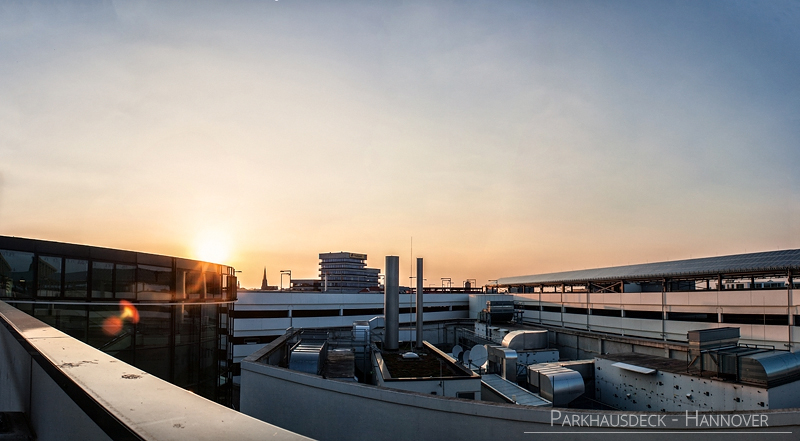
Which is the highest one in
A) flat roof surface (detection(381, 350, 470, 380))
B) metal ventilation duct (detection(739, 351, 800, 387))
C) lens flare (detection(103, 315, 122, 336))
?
lens flare (detection(103, 315, 122, 336))

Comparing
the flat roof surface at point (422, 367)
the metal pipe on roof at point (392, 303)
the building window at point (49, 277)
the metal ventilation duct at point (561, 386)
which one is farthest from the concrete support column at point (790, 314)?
the building window at point (49, 277)

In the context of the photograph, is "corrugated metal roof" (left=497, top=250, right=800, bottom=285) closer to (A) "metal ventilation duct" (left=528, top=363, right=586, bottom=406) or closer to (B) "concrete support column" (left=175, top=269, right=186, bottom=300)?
(A) "metal ventilation duct" (left=528, top=363, right=586, bottom=406)

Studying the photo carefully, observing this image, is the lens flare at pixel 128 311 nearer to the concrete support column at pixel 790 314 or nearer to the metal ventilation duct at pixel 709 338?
the metal ventilation duct at pixel 709 338

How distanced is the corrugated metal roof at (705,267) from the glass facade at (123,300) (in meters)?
33.2

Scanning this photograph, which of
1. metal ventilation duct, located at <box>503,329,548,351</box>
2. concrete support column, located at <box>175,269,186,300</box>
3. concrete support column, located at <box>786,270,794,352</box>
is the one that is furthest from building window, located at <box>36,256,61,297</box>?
concrete support column, located at <box>786,270,794,352</box>

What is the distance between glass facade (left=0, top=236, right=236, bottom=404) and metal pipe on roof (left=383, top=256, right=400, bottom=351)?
1025cm

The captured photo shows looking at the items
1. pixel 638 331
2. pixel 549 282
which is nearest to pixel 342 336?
pixel 638 331

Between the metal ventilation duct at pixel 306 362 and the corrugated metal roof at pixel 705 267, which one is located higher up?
the corrugated metal roof at pixel 705 267

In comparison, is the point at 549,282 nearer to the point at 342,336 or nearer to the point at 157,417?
the point at 342,336

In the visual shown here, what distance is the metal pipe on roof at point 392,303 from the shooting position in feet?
88.3

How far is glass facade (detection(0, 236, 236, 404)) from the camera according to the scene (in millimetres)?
13227

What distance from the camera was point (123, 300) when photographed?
50.1ft

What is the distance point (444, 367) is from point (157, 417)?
60.6 feet

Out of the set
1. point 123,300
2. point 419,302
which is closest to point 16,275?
point 123,300
